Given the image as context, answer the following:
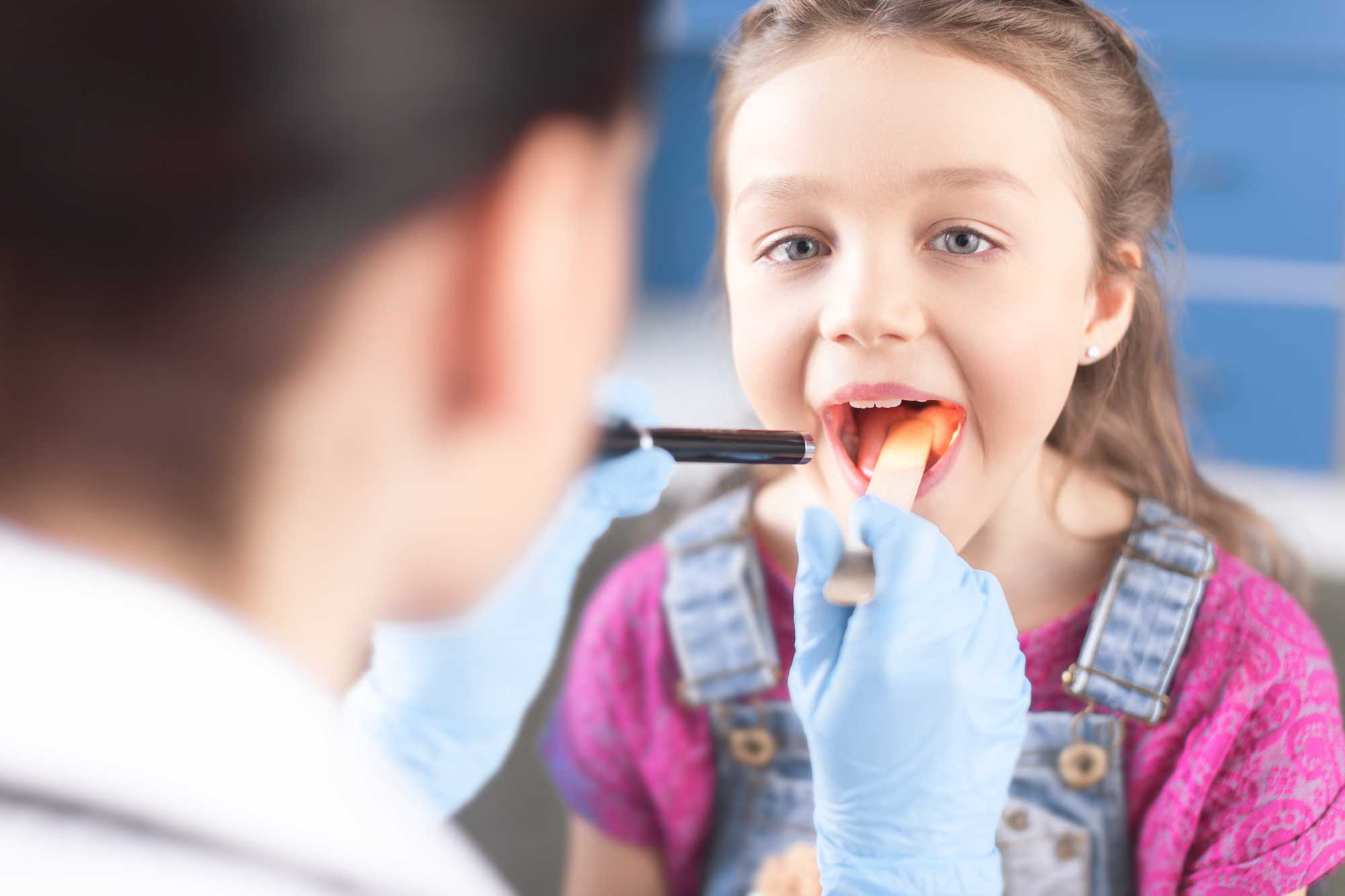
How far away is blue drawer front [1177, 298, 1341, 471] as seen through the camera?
5.76ft

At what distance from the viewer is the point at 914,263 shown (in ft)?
1.58

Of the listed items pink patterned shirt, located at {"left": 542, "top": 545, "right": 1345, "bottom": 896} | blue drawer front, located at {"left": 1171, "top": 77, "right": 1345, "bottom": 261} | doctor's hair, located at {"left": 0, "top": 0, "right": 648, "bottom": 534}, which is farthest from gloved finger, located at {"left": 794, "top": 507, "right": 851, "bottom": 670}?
blue drawer front, located at {"left": 1171, "top": 77, "right": 1345, "bottom": 261}

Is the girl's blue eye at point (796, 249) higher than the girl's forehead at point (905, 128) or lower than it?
lower

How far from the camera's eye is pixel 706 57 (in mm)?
622

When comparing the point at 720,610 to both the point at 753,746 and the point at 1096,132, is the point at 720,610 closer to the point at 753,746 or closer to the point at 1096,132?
the point at 753,746

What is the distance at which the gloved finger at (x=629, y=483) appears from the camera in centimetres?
50

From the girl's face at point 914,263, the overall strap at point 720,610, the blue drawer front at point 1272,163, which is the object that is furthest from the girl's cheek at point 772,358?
the blue drawer front at point 1272,163

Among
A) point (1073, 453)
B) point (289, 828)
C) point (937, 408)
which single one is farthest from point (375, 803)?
point (1073, 453)

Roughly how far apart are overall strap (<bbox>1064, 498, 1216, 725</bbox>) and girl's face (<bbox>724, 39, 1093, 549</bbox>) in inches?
2.7

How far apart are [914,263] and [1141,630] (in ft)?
0.61

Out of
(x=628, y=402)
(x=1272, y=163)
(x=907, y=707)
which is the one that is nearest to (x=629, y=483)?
(x=628, y=402)

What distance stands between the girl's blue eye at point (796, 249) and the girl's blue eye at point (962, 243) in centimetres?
4

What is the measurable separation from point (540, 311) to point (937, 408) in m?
0.24

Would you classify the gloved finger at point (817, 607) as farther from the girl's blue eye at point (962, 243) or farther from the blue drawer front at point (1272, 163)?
the blue drawer front at point (1272, 163)
